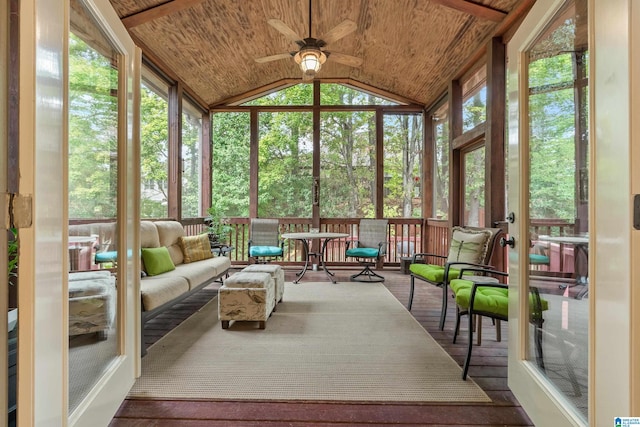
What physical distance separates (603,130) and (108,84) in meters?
2.09

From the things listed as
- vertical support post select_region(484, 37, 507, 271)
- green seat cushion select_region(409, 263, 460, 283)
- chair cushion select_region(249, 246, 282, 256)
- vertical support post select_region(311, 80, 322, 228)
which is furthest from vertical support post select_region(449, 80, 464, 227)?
chair cushion select_region(249, 246, 282, 256)

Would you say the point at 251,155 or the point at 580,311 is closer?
the point at 580,311

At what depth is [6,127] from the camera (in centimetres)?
91

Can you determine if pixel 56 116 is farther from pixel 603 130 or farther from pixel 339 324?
pixel 339 324

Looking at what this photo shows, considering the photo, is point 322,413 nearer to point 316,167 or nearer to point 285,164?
point 316,167

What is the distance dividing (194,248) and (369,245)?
2.62 metres

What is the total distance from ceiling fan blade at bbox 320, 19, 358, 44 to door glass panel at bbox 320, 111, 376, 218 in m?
2.66

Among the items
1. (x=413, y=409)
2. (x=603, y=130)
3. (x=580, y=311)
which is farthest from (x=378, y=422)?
(x=603, y=130)

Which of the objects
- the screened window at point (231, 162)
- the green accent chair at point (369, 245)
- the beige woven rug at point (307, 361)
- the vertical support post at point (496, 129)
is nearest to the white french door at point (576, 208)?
the beige woven rug at point (307, 361)

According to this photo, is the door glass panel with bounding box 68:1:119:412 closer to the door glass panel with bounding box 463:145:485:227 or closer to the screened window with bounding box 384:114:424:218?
the door glass panel with bounding box 463:145:485:227

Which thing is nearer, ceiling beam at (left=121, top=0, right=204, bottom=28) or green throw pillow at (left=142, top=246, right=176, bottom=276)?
green throw pillow at (left=142, top=246, right=176, bottom=276)

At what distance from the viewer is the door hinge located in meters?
0.83

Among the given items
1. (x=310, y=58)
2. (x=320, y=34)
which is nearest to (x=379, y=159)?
(x=320, y=34)

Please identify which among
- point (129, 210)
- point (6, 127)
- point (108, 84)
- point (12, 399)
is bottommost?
point (12, 399)
